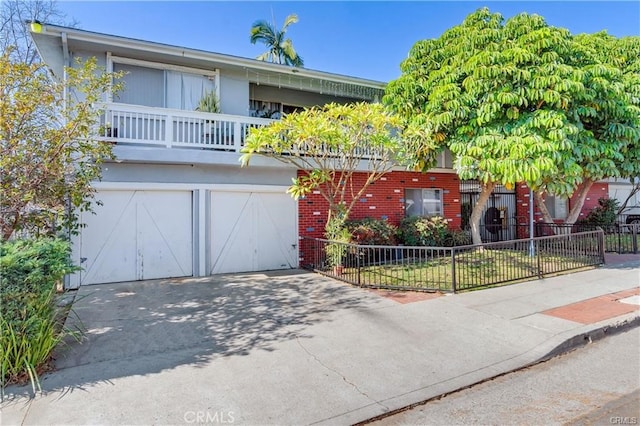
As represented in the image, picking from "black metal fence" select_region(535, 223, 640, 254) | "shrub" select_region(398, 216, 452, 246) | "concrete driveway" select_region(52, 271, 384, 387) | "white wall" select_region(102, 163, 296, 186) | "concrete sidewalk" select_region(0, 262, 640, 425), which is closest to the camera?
"concrete sidewalk" select_region(0, 262, 640, 425)

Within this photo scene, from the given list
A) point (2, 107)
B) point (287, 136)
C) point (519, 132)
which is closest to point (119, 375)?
point (2, 107)

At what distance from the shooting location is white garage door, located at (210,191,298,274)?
31.7ft

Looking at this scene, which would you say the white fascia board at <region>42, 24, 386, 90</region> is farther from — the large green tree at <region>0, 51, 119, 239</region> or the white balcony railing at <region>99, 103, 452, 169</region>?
the large green tree at <region>0, 51, 119, 239</region>

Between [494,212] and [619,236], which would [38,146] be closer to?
[494,212]

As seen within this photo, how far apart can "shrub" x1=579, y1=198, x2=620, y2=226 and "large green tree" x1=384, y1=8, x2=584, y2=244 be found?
10.3 metres

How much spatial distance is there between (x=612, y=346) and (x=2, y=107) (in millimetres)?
9770

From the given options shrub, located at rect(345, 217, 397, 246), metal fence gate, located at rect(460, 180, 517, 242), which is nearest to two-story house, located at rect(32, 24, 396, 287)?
shrub, located at rect(345, 217, 397, 246)

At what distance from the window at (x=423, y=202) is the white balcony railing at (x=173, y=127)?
5.96 metres

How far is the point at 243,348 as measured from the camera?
4777 millimetres

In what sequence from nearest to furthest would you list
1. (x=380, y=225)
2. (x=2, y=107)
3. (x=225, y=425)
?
(x=225, y=425) → (x=2, y=107) → (x=380, y=225)

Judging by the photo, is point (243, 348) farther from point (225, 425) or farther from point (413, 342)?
point (413, 342)

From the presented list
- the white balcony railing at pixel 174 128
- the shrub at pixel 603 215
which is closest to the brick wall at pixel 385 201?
the white balcony railing at pixel 174 128

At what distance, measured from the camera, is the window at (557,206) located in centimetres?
1759

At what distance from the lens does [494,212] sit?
51.3 feet
